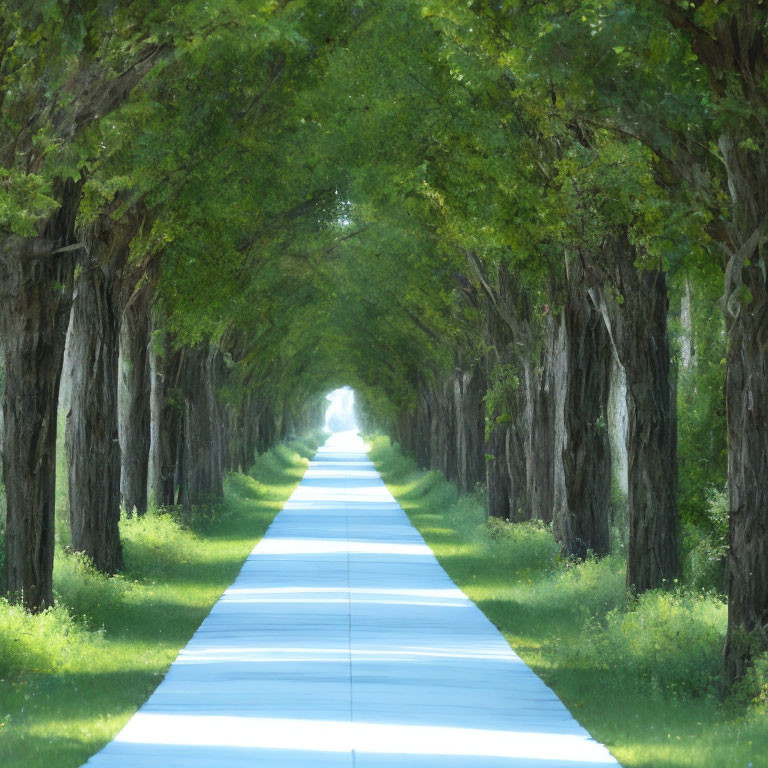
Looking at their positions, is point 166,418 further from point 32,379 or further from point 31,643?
point 31,643

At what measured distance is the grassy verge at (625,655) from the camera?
1174cm

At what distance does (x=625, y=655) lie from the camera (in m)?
16.0

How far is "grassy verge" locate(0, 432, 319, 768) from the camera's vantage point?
1210cm

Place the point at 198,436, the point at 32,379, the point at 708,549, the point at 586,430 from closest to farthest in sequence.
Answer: the point at 32,379 → the point at 708,549 → the point at 586,430 → the point at 198,436

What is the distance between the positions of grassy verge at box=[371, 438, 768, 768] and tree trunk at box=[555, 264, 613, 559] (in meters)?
0.72

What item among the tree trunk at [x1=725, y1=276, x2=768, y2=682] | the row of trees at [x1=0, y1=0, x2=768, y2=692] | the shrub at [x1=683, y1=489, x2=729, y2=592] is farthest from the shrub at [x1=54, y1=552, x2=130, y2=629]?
the tree trunk at [x1=725, y1=276, x2=768, y2=682]

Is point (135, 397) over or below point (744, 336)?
below

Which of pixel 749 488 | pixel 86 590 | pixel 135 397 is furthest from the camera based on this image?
pixel 135 397

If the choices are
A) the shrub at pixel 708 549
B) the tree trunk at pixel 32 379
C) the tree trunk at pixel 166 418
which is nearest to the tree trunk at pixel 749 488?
the tree trunk at pixel 32 379

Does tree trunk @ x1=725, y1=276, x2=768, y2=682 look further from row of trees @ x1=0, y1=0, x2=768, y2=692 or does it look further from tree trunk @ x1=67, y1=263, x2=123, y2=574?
tree trunk @ x1=67, y1=263, x2=123, y2=574

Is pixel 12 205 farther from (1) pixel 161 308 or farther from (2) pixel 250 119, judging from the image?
(1) pixel 161 308

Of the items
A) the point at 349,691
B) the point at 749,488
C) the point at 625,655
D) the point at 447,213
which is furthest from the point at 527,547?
the point at 749,488

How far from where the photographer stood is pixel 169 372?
35938 mm

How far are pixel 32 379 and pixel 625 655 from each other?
6856mm
